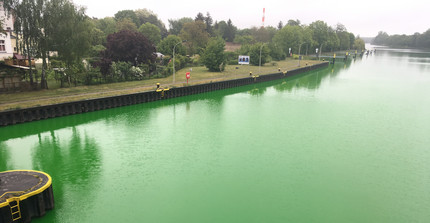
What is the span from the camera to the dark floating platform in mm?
11711

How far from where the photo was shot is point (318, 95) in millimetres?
46625

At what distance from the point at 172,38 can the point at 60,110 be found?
4603 cm

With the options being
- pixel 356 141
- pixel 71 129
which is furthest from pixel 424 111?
pixel 71 129

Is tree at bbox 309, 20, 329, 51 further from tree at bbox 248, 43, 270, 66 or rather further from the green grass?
the green grass

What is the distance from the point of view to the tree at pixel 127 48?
43.9 metres

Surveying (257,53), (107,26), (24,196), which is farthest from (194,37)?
(24,196)

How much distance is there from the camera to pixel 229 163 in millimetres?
19766

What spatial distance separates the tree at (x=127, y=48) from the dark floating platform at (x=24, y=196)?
32834 millimetres

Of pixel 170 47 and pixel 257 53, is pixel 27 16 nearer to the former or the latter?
pixel 170 47

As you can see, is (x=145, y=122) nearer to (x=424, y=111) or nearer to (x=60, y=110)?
(x=60, y=110)

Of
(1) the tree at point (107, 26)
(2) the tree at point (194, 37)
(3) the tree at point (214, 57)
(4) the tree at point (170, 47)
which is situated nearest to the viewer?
(3) the tree at point (214, 57)

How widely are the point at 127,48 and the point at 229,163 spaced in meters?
31.6

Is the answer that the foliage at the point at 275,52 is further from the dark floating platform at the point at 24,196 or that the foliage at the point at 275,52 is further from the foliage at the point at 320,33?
the dark floating platform at the point at 24,196

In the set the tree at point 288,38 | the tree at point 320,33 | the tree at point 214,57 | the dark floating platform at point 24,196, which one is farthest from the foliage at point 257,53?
the dark floating platform at point 24,196
